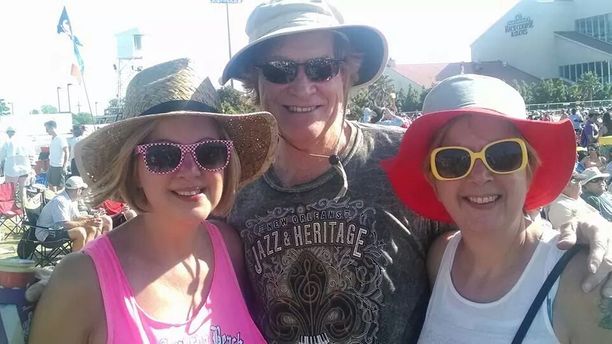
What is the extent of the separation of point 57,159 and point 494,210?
45.2 feet

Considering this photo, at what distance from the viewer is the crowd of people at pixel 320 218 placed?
1.91 meters

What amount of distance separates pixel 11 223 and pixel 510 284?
13.2 meters

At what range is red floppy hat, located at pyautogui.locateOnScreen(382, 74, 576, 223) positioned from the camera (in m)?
2.03

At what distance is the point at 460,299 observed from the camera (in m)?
2.09

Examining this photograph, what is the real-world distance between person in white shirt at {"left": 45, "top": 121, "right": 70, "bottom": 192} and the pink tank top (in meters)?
12.8

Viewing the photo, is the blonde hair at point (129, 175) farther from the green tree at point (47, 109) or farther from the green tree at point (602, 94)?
the green tree at point (47, 109)

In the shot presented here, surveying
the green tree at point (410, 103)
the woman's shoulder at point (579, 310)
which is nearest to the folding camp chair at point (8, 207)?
the woman's shoulder at point (579, 310)

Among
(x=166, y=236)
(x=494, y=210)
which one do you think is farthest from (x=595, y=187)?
(x=166, y=236)

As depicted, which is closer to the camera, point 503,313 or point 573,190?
point 503,313

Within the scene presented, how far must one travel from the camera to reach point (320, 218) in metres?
2.42

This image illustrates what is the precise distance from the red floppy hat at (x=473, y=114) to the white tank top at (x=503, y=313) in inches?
8.1

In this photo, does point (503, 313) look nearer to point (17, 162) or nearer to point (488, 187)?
point (488, 187)

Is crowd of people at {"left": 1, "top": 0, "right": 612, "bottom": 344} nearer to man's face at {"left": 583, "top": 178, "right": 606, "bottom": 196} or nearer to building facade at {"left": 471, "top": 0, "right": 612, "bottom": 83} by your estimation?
man's face at {"left": 583, "top": 178, "right": 606, "bottom": 196}

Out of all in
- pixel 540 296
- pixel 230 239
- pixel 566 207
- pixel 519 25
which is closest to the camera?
pixel 540 296
